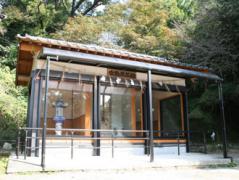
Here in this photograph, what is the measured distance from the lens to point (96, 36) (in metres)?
16.2

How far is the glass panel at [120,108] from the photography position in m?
8.84

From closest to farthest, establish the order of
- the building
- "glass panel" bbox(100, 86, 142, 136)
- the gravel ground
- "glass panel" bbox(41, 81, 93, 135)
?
the gravel ground → the building → "glass panel" bbox(41, 81, 93, 135) → "glass panel" bbox(100, 86, 142, 136)

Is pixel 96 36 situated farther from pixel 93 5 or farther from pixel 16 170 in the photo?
pixel 16 170

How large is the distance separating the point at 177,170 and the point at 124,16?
1370 cm

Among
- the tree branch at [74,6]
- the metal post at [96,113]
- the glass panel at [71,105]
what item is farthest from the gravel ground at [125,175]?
the tree branch at [74,6]

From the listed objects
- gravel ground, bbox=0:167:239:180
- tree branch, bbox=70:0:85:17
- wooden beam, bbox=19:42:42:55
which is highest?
tree branch, bbox=70:0:85:17

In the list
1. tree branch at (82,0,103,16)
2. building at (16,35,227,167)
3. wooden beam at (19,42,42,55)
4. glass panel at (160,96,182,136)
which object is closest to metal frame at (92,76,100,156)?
building at (16,35,227,167)

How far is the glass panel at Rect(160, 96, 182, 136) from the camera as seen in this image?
33.2ft

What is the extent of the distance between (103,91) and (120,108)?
92cm

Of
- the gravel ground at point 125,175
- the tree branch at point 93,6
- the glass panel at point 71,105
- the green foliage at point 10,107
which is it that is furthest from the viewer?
the tree branch at point 93,6

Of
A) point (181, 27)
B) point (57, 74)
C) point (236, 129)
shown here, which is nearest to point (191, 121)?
point (236, 129)

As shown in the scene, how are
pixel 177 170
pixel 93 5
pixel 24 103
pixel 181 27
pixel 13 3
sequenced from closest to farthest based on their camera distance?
pixel 177 170
pixel 24 103
pixel 181 27
pixel 13 3
pixel 93 5

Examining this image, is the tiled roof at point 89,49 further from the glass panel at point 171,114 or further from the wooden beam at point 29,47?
the glass panel at point 171,114

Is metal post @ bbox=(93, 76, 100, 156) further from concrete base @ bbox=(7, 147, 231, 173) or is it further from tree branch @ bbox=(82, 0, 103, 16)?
tree branch @ bbox=(82, 0, 103, 16)
